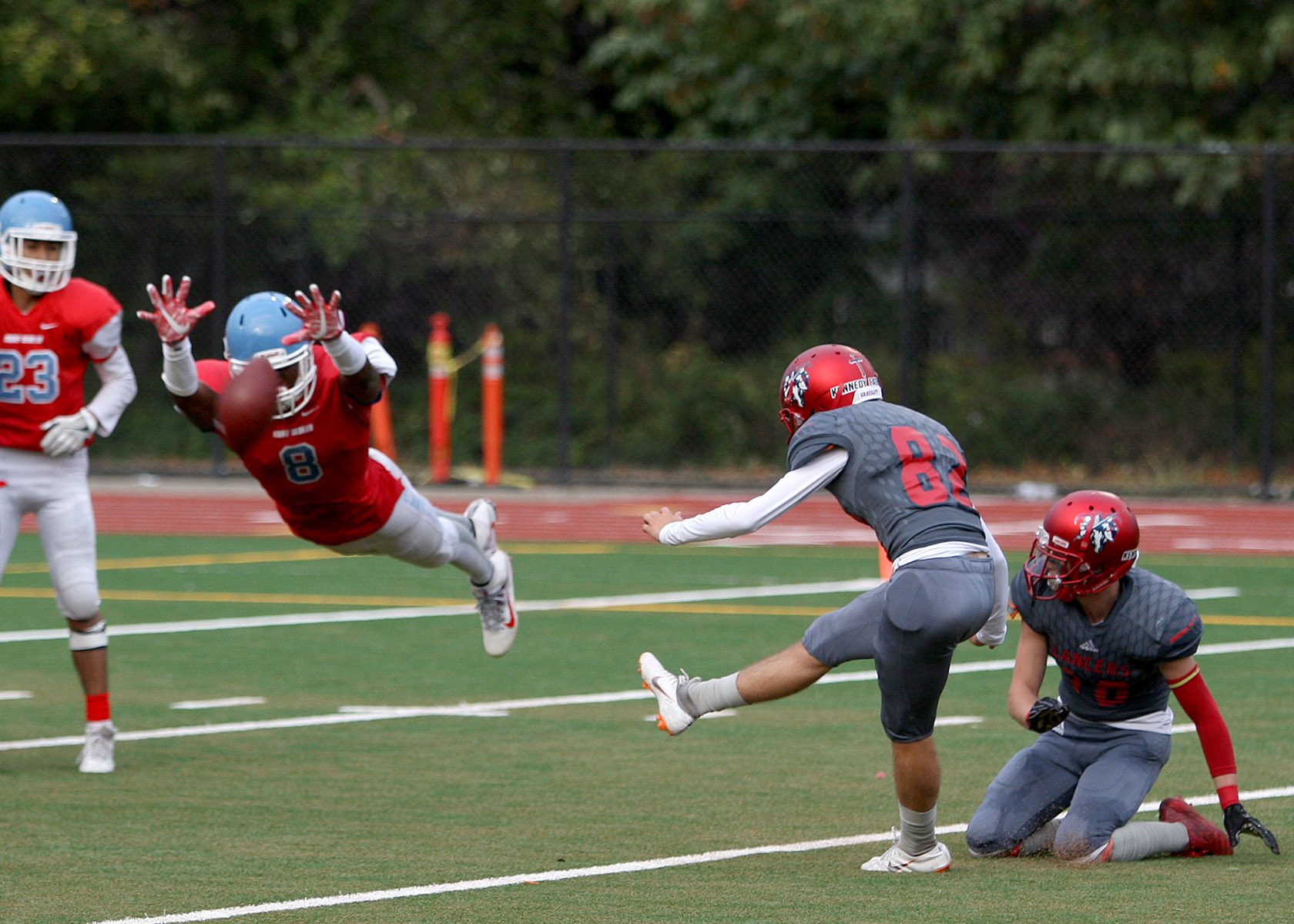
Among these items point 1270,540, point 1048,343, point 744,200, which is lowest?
point 1270,540

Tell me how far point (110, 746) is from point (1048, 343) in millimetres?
15140

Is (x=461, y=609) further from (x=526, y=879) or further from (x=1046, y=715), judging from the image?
(x=1046, y=715)

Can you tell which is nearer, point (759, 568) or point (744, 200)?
point (759, 568)

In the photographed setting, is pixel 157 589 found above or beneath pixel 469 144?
beneath

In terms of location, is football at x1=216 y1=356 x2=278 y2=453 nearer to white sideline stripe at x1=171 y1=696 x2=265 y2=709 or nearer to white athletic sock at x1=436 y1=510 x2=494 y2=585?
white athletic sock at x1=436 y1=510 x2=494 y2=585

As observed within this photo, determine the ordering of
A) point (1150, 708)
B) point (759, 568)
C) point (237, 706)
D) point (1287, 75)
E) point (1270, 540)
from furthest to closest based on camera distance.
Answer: point (1287, 75) → point (1270, 540) → point (759, 568) → point (237, 706) → point (1150, 708)

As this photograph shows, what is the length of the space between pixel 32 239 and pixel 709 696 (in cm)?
340

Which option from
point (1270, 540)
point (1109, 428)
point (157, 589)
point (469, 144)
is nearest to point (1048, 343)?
point (1109, 428)

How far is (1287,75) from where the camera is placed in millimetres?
20156

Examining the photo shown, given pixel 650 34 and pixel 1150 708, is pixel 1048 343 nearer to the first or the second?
pixel 650 34

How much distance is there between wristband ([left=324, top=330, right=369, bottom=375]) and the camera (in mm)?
7168

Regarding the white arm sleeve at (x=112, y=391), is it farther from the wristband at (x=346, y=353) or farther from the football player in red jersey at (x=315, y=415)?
the wristband at (x=346, y=353)

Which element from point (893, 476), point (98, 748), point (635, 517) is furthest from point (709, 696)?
point (635, 517)

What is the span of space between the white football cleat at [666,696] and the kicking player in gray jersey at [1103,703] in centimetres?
101
